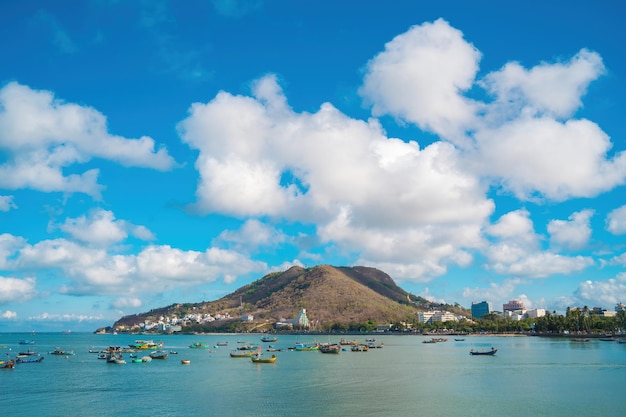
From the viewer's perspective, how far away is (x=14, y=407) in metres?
55.3

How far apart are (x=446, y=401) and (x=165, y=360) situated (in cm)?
7175

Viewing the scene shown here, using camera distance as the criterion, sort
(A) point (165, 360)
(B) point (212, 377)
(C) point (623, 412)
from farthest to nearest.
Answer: (A) point (165, 360) < (B) point (212, 377) < (C) point (623, 412)

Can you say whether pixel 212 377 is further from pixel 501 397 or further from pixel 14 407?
pixel 501 397

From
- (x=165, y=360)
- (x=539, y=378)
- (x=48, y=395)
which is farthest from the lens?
(x=165, y=360)

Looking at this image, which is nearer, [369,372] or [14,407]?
[14,407]

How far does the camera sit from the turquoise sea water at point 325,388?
5178 cm

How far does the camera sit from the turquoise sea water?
5178 centimetres

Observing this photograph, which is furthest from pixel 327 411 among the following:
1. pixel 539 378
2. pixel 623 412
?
pixel 539 378

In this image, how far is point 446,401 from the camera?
183ft

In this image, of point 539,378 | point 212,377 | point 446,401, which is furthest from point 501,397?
point 212,377

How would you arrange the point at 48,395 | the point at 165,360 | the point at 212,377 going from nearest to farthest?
the point at 48,395
the point at 212,377
the point at 165,360

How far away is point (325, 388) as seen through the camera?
64.6 meters

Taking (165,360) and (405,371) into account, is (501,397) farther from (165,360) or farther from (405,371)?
(165,360)

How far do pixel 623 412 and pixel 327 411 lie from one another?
26.3 metres
